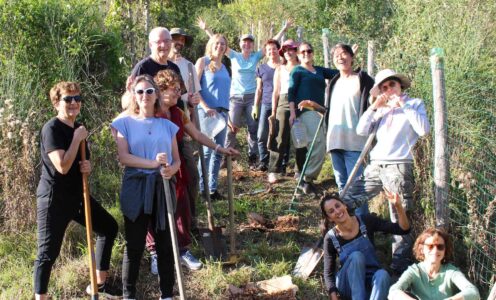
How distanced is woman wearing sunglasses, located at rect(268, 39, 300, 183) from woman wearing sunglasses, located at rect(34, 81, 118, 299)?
3351mm

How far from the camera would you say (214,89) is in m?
6.53

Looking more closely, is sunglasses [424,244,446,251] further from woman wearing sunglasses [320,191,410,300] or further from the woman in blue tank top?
the woman in blue tank top

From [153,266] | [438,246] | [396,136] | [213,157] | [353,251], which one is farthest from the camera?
→ [213,157]

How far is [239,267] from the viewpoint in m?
5.17

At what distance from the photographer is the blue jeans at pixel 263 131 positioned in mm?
7605

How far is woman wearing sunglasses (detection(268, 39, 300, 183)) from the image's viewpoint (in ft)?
23.1

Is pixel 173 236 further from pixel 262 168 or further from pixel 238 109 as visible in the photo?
pixel 262 168

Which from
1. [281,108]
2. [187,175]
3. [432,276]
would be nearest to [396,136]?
[432,276]

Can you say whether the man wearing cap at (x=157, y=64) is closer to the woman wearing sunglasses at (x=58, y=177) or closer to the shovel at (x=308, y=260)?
the woman wearing sunglasses at (x=58, y=177)

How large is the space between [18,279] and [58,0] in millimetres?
3366

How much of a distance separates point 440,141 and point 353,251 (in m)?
1.13

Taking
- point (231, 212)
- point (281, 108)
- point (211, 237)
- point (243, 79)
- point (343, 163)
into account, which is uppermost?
point (243, 79)

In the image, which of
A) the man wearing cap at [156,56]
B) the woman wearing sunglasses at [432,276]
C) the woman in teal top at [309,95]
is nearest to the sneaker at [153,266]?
the man wearing cap at [156,56]

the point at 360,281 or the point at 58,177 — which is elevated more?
the point at 58,177
